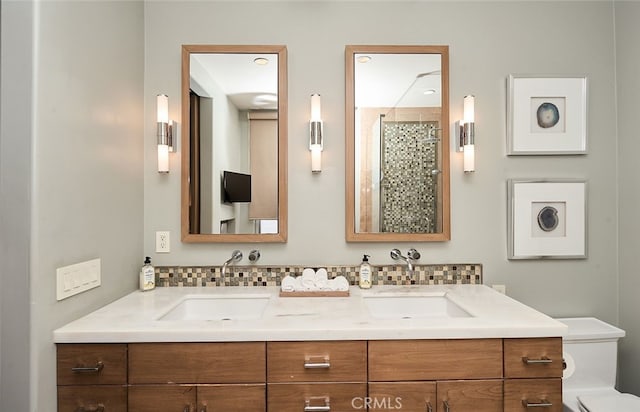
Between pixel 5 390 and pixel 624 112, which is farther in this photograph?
pixel 624 112

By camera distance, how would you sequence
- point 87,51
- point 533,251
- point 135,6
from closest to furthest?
point 87,51
point 135,6
point 533,251

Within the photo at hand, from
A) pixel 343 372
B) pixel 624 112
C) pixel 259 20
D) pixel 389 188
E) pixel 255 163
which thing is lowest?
pixel 343 372

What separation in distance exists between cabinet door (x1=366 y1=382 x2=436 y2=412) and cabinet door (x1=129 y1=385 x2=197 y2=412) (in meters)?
0.65

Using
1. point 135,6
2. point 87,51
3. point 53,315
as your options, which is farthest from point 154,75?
point 53,315

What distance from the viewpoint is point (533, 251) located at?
2076 millimetres

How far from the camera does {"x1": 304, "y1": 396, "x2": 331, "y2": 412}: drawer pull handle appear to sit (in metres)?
1.35

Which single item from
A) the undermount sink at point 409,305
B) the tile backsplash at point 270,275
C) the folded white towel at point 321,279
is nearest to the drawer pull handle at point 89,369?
the tile backsplash at point 270,275

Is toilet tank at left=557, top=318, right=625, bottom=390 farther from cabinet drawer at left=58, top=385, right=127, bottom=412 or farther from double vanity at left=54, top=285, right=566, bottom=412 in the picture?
cabinet drawer at left=58, top=385, right=127, bottom=412

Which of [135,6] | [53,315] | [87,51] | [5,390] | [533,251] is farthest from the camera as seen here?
[533,251]

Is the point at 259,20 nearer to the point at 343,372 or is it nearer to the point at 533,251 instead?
the point at 343,372

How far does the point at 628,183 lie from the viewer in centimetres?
203

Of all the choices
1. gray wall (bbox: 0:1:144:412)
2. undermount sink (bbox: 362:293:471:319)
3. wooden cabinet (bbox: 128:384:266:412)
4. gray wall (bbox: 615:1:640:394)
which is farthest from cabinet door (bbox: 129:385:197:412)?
gray wall (bbox: 615:1:640:394)

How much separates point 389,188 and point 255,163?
75 cm

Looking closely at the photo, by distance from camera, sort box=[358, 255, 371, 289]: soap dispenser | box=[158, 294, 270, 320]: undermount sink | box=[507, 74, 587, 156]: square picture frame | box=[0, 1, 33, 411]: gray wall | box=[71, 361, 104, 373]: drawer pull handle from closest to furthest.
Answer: box=[0, 1, 33, 411]: gray wall
box=[71, 361, 104, 373]: drawer pull handle
box=[158, 294, 270, 320]: undermount sink
box=[358, 255, 371, 289]: soap dispenser
box=[507, 74, 587, 156]: square picture frame
